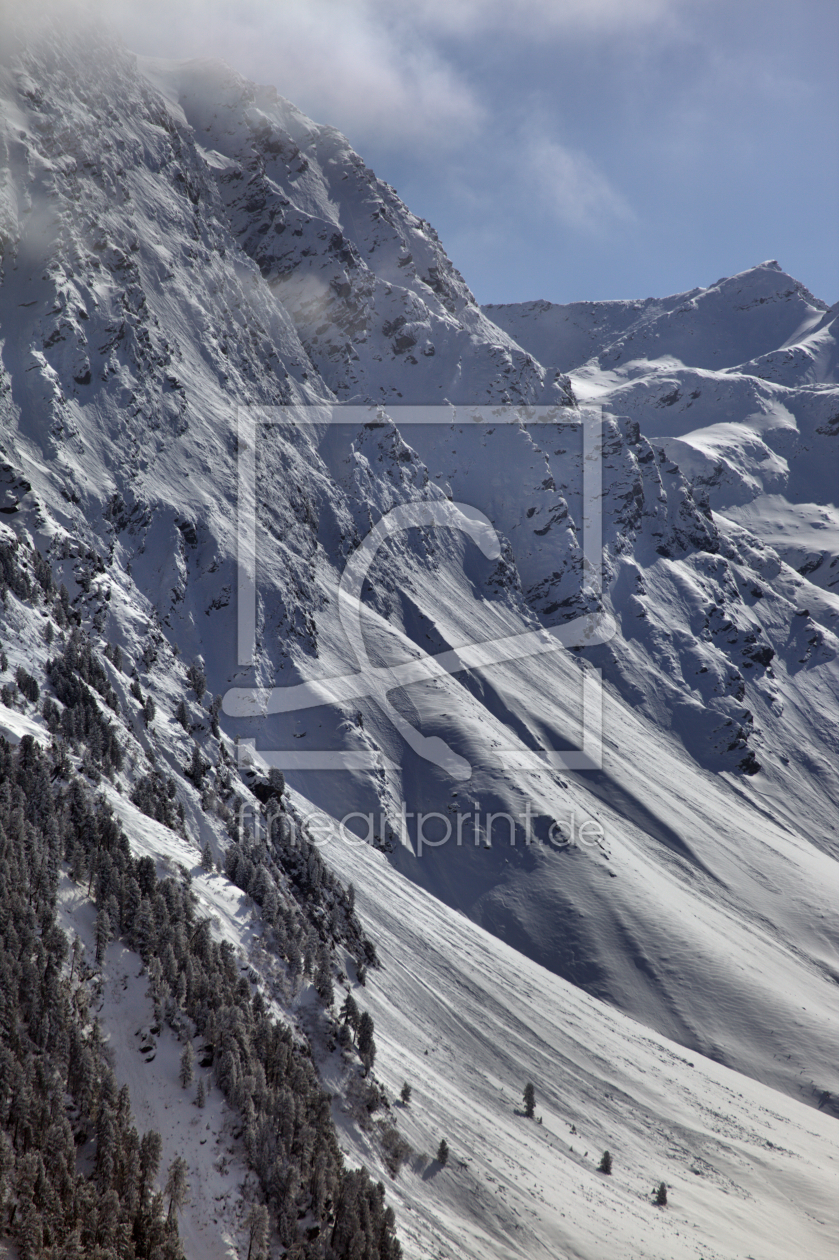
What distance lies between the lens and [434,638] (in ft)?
344

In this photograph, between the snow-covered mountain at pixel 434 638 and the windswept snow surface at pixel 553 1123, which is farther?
the snow-covered mountain at pixel 434 638

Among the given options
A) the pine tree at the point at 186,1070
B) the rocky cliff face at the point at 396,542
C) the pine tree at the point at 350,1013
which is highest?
the rocky cliff face at the point at 396,542

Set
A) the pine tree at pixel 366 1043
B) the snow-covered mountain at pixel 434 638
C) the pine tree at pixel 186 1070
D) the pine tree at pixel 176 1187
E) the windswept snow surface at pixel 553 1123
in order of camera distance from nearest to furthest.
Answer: the pine tree at pixel 176 1187
the pine tree at pixel 186 1070
the windswept snow surface at pixel 553 1123
the pine tree at pixel 366 1043
the snow-covered mountain at pixel 434 638

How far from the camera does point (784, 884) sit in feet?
314

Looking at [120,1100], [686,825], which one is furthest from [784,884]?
[120,1100]

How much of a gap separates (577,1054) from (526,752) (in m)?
39.1

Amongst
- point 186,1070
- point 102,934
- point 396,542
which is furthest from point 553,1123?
point 396,542

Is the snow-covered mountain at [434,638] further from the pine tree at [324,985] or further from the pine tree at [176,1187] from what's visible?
the pine tree at [324,985]

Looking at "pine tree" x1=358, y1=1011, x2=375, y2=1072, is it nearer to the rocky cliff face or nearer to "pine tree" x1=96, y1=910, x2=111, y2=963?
"pine tree" x1=96, y1=910, x2=111, y2=963

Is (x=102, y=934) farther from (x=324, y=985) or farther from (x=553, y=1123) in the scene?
(x=553, y=1123)

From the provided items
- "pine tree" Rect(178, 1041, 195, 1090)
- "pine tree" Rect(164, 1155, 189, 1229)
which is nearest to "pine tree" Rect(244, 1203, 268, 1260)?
"pine tree" Rect(164, 1155, 189, 1229)

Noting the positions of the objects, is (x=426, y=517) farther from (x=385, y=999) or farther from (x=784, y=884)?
(x=385, y=999)

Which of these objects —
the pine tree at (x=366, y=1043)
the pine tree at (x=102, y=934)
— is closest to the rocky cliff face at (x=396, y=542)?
the pine tree at (x=366, y=1043)

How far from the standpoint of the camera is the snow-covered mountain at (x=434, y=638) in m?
53.3
